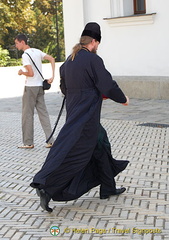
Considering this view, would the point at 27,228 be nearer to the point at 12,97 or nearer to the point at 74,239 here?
the point at 74,239

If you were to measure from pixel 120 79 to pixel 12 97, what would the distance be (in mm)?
4115

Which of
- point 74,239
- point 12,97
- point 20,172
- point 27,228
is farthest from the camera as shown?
point 12,97

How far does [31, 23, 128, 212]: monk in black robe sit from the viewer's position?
4.56m

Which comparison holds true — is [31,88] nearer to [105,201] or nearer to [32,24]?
[105,201]

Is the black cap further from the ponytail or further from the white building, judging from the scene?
the white building

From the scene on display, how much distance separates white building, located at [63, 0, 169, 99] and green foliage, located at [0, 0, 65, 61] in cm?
2362

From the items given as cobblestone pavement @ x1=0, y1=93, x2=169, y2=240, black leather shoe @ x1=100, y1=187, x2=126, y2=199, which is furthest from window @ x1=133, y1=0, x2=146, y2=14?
black leather shoe @ x1=100, y1=187, x2=126, y2=199

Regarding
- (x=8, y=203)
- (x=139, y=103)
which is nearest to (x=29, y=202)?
(x=8, y=203)

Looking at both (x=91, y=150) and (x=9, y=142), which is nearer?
(x=91, y=150)

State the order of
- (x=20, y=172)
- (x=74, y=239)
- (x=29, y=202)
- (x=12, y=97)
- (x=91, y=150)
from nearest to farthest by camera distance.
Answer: (x=74, y=239) → (x=91, y=150) → (x=29, y=202) → (x=20, y=172) → (x=12, y=97)

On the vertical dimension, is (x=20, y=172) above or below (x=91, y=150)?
below

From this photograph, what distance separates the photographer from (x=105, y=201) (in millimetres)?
5023

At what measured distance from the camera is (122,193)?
5.26 m

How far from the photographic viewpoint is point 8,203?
17.1 feet
